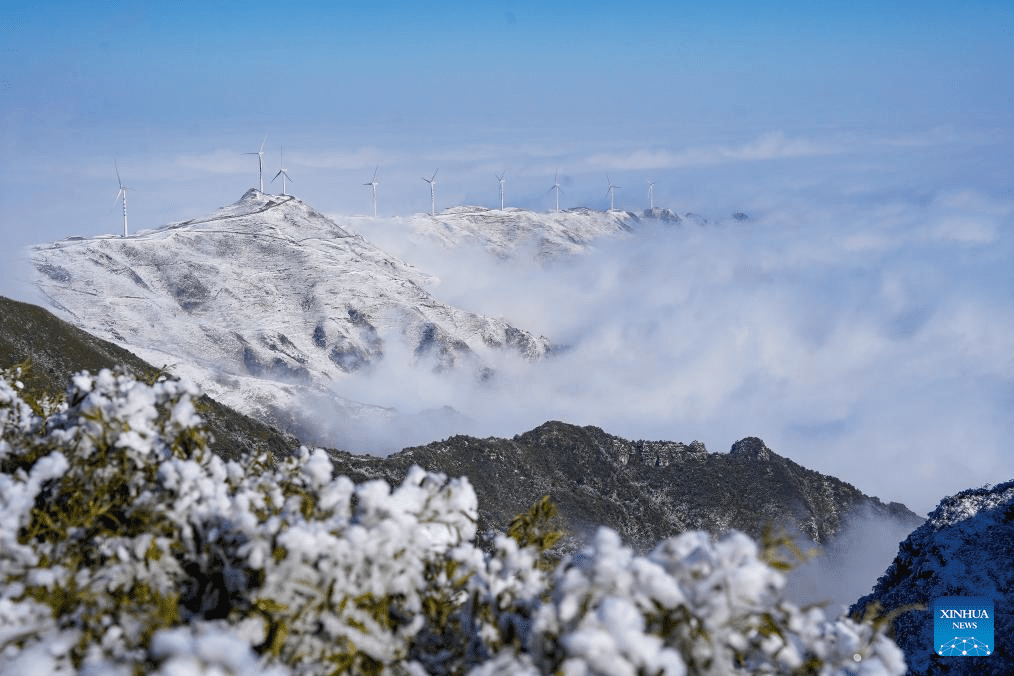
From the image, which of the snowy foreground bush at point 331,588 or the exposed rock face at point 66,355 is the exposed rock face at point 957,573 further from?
the exposed rock face at point 66,355

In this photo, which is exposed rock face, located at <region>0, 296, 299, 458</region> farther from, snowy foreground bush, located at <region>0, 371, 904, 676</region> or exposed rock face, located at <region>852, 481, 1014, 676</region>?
snowy foreground bush, located at <region>0, 371, 904, 676</region>

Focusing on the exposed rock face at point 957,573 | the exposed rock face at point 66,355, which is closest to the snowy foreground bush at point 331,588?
the exposed rock face at point 957,573

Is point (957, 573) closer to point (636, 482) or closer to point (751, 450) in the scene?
point (636, 482)

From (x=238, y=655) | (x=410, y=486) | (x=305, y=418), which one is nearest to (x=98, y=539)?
(x=410, y=486)

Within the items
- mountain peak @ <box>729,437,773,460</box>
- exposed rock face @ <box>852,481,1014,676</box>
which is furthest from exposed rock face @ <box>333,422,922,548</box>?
exposed rock face @ <box>852,481,1014,676</box>

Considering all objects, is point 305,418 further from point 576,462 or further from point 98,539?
point 98,539

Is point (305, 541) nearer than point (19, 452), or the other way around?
point (305, 541)
